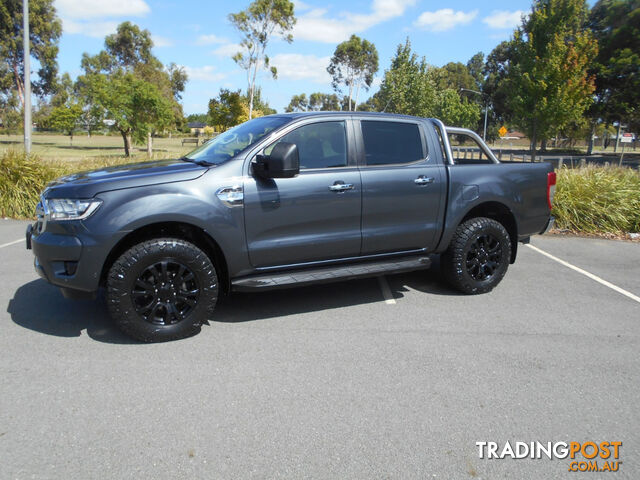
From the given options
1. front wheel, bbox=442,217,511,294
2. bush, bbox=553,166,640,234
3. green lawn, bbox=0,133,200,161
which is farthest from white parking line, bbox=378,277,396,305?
green lawn, bbox=0,133,200,161

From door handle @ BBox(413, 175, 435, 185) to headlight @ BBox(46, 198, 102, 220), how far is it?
9.39 ft

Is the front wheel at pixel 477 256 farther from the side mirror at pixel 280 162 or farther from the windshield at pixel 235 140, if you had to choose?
the windshield at pixel 235 140

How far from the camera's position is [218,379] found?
3479 millimetres

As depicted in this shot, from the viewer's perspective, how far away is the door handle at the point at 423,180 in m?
4.86

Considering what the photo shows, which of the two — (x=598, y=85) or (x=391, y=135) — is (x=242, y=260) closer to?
(x=391, y=135)

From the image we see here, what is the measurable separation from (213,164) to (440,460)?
2.88m

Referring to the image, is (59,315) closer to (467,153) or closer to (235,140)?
(235,140)

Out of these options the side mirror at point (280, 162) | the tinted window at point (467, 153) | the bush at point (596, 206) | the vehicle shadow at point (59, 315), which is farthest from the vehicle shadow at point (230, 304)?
the bush at point (596, 206)

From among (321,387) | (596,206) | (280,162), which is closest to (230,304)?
(280,162)

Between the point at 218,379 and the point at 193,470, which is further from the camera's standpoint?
the point at 218,379

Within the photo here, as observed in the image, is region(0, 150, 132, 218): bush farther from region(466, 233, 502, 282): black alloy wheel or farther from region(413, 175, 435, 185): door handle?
region(466, 233, 502, 282): black alloy wheel

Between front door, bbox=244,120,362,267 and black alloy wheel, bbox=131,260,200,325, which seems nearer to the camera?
black alloy wheel, bbox=131,260,200,325

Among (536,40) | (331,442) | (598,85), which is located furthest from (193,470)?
(598,85)

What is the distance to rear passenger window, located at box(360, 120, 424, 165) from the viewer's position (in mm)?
4762
